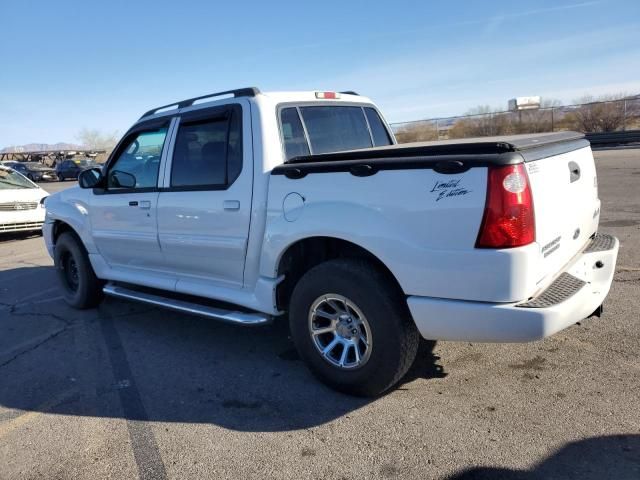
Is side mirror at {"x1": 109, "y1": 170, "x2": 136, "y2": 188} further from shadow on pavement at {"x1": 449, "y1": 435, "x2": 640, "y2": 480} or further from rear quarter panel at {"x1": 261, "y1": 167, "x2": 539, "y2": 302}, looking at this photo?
shadow on pavement at {"x1": 449, "y1": 435, "x2": 640, "y2": 480}

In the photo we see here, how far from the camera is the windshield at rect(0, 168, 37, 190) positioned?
11938 mm

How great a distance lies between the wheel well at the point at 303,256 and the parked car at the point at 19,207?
9014 millimetres

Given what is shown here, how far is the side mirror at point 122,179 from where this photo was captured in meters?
5.10

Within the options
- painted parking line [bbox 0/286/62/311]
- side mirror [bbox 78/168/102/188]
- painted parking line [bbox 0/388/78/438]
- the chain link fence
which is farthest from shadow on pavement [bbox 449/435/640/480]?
the chain link fence

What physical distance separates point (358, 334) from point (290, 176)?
3.75 feet

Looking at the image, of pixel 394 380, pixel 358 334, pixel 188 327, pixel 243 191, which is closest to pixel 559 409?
pixel 394 380

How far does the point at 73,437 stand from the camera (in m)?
3.35

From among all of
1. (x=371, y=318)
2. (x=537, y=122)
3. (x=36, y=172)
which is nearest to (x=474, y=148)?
(x=371, y=318)

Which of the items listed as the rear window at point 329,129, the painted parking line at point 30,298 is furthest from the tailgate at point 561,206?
the painted parking line at point 30,298

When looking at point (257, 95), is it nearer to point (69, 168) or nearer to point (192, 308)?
point (192, 308)

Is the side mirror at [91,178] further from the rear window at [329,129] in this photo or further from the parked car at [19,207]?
the parked car at [19,207]

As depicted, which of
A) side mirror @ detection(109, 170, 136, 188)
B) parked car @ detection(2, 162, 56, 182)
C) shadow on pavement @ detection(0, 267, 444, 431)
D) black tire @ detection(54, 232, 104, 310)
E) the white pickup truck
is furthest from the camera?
parked car @ detection(2, 162, 56, 182)

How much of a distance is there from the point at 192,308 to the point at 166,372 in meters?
0.53

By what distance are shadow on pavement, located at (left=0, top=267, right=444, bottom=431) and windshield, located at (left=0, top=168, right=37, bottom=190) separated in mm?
7442
